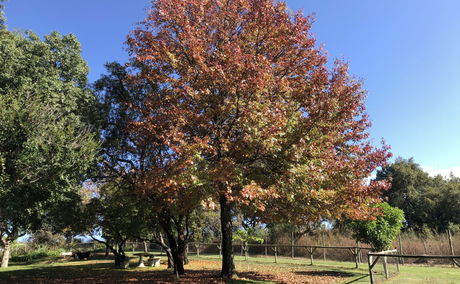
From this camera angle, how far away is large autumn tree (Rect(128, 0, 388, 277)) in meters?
10.7

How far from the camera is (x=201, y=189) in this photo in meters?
10.5

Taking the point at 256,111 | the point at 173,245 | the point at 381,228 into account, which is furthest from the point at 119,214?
the point at 381,228

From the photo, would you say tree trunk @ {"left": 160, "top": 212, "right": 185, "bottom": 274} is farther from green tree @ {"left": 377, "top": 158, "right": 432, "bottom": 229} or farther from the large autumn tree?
green tree @ {"left": 377, "top": 158, "right": 432, "bottom": 229}

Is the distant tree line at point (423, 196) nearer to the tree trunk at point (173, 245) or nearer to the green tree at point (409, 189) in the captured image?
the green tree at point (409, 189)

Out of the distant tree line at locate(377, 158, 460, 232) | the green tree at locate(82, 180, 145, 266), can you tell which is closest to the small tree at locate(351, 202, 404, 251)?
the green tree at locate(82, 180, 145, 266)

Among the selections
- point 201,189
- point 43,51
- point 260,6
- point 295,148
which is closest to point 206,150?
point 201,189

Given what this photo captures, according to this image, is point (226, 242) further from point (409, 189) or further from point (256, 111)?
point (409, 189)

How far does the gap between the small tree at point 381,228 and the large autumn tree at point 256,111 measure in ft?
13.5

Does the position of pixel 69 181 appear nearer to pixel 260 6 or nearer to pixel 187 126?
pixel 187 126

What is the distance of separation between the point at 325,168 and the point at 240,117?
3553 millimetres

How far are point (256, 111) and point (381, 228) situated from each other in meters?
10.3

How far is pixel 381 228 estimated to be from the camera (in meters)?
16.3

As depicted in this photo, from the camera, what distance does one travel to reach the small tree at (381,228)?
53.1 ft

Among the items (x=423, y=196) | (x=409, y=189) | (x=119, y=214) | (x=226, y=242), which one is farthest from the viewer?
(x=409, y=189)
